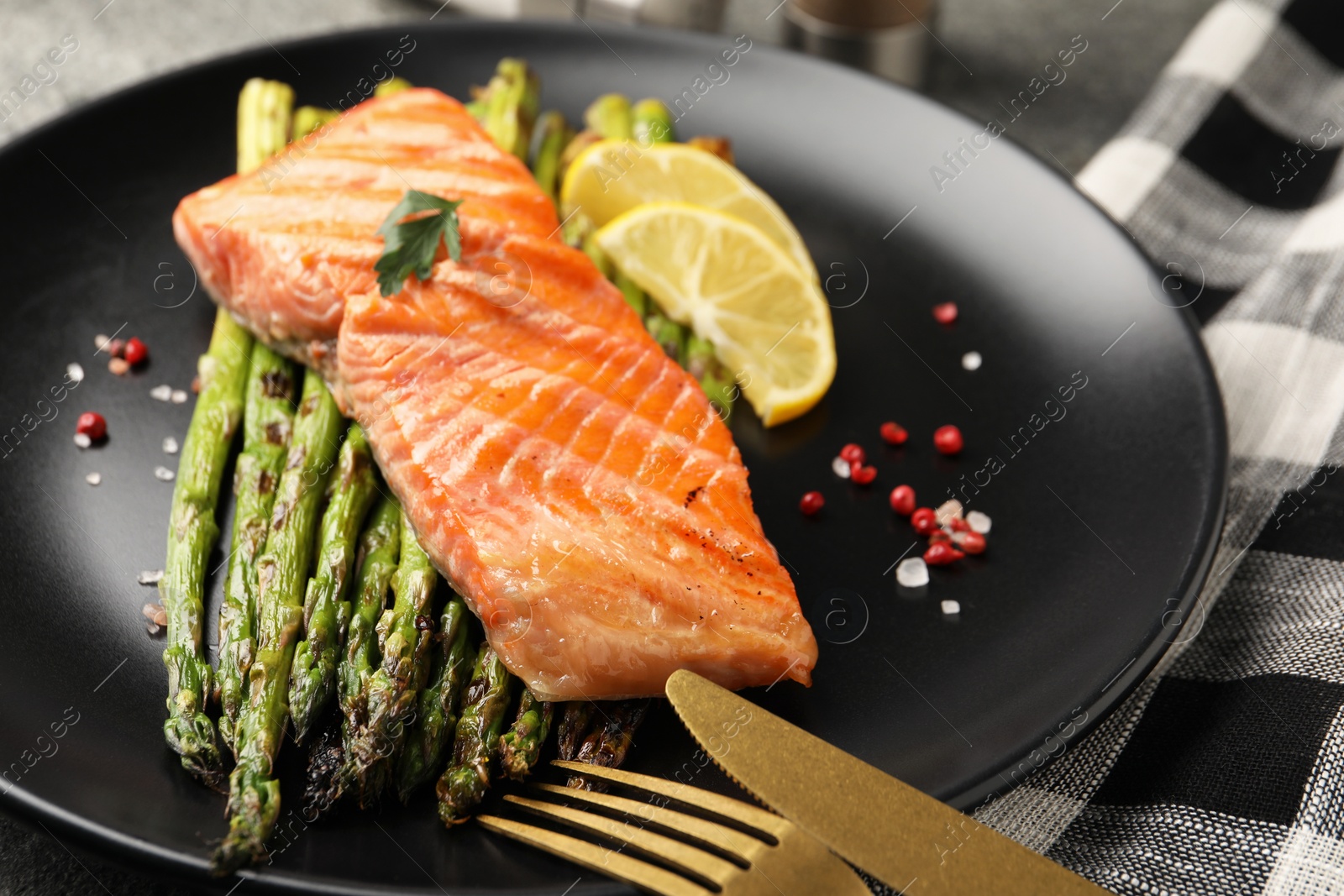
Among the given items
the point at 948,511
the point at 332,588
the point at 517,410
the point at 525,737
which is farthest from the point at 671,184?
the point at 525,737

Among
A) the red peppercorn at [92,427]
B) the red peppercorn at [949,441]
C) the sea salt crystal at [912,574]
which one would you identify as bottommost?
the red peppercorn at [92,427]

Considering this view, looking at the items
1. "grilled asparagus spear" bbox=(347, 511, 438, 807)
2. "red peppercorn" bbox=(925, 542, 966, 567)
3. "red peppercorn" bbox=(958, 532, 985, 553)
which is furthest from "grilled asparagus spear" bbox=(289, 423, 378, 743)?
"red peppercorn" bbox=(958, 532, 985, 553)

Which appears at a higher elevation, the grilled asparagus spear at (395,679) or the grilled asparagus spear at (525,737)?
the grilled asparagus spear at (395,679)

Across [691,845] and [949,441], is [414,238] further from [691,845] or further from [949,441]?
[691,845]

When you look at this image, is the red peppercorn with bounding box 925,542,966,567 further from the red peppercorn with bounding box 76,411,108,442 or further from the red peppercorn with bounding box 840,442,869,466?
the red peppercorn with bounding box 76,411,108,442

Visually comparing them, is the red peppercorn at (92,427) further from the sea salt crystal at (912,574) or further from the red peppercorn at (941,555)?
the red peppercorn at (941,555)

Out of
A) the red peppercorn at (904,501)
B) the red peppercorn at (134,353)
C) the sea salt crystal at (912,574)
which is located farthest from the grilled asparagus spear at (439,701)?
the red peppercorn at (134,353)

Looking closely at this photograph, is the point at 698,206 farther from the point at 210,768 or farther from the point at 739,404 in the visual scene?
the point at 210,768
